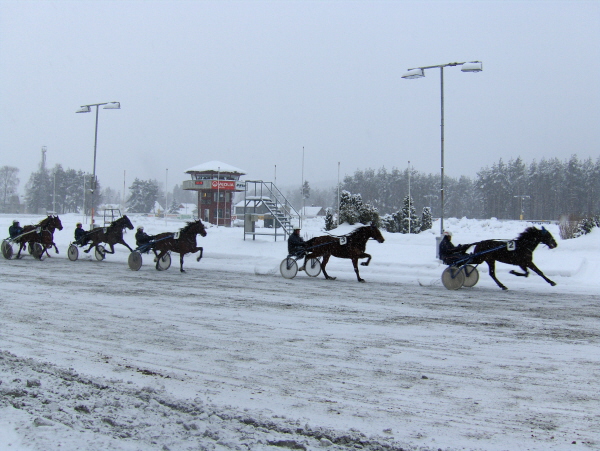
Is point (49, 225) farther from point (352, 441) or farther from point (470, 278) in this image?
point (352, 441)

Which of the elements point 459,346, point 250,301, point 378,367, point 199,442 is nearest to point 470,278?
point 250,301

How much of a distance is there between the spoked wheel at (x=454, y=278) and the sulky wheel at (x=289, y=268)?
449 cm

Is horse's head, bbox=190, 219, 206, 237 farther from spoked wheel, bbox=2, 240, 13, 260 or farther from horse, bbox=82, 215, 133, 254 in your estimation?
spoked wheel, bbox=2, 240, 13, 260

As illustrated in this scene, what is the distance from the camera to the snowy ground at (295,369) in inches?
169

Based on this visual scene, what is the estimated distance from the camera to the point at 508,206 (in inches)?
3548

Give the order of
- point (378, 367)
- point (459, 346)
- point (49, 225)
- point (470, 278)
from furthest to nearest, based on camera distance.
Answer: point (49, 225), point (470, 278), point (459, 346), point (378, 367)

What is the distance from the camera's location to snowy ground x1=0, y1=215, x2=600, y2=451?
14.1ft

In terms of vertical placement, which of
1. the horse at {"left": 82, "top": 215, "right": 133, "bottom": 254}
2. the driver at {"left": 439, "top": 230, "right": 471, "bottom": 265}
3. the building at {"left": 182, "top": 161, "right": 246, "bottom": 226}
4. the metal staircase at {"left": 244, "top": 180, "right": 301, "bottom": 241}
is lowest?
the driver at {"left": 439, "top": 230, "right": 471, "bottom": 265}

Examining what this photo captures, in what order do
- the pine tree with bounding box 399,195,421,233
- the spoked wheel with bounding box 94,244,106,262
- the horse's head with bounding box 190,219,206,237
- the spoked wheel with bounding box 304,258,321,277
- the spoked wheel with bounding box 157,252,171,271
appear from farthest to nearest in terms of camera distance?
the pine tree with bounding box 399,195,421,233, the spoked wheel with bounding box 94,244,106,262, the spoked wheel with bounding box 157,252,171,271, the horse's head with bounding box 190,219,206,237, the spoked wheel with bounding box 304,258,321,277

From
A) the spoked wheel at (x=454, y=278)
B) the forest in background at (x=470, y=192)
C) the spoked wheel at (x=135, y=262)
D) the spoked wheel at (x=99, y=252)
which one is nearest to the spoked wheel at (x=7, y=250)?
the spoked wheel at (x=99, y=252)

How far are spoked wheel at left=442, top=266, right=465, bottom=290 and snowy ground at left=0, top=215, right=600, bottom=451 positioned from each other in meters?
0.77

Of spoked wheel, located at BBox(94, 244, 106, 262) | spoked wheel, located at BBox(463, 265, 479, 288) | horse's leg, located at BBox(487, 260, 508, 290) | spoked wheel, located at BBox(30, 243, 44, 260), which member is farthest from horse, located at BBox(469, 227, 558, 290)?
spoked wheel, located at BBox(30, 243, 44, 260)

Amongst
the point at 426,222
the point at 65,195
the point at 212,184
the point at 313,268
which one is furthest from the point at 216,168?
the point at 313,268

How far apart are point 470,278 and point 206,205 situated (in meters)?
59.0
